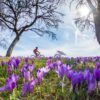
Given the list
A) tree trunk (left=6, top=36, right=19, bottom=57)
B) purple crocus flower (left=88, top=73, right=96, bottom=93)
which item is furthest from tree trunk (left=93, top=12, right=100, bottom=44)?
purple crocus flower (left=88, top=73, right=96, bottom=93)

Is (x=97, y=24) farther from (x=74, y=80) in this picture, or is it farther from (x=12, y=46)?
(x=74, y=80)

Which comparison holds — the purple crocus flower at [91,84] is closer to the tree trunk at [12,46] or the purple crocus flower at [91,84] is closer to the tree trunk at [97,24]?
the tree trunk at [97,24]

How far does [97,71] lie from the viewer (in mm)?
2613

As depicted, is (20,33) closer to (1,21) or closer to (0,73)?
(1,21)

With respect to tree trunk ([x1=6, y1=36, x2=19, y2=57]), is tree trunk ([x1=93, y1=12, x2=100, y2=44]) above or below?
above

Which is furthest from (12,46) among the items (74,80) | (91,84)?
(91,84)

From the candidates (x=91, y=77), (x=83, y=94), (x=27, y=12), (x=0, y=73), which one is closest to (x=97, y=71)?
(x=91, y=77)

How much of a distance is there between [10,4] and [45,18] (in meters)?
5.04

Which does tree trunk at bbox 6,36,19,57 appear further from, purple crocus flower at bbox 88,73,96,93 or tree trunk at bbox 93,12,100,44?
purple crocus flower at bbox 88,73,96,93

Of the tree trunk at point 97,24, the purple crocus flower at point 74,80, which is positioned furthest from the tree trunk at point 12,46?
the purple crocus flower at point 74,80

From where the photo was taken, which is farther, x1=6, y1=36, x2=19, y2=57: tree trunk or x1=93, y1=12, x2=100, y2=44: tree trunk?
x1=6, y1=36, x2=19, y2=57: tree trunk

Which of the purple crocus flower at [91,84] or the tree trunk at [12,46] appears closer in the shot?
the purple crocus flower at [91,84]

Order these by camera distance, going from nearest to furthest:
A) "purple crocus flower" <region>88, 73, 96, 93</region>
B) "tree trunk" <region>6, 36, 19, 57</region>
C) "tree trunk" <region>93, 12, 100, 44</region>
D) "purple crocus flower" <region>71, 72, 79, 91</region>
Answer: "purple crocus flower" <region>88, 73, 96, 93</region>
"purple crocus flower" <region>71, 72, 79, 91</region>
"tree trunk" <region>93, 12, 100, 44</region>
"tree trunk" <region>6, 36, 19, 57</region>

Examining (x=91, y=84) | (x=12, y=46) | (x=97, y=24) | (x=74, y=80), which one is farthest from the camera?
(x=12, y=46)
